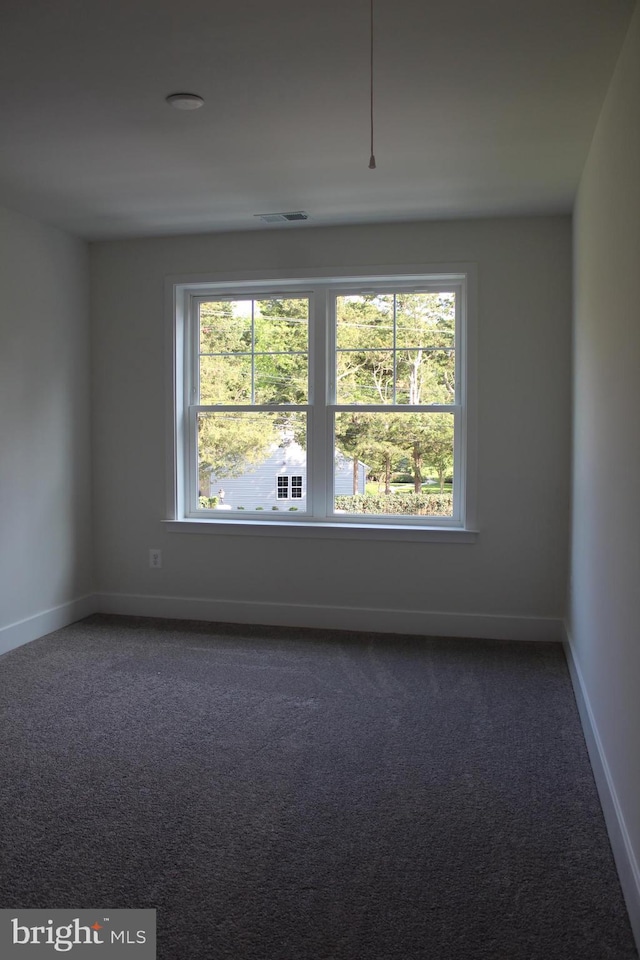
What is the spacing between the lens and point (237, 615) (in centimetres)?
502

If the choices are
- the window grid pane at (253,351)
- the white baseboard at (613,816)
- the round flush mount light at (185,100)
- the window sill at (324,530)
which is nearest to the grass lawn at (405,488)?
the window sill at (324,530)

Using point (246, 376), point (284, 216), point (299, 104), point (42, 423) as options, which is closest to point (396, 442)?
point (246, 376)

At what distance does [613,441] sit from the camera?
2.63 meters

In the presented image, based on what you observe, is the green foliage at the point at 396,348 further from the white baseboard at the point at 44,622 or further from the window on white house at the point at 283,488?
the white baseboard at the point at 44,622

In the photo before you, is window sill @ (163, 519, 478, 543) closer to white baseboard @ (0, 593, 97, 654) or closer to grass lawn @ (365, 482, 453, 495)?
grass lawn @ (365, 482, 453, 495)

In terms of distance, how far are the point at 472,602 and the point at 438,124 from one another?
110 inches

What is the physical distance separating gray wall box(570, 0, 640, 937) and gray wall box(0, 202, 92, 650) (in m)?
3.21

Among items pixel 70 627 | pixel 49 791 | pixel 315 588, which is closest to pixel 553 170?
pixel 315 588

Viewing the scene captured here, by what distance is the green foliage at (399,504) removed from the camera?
486 cm

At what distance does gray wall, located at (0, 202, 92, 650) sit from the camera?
14.4 ft

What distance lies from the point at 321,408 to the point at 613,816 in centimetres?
317

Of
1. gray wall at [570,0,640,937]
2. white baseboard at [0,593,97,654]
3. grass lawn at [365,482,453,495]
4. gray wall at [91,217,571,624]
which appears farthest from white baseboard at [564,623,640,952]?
white baseboard at [0,593,97,654]

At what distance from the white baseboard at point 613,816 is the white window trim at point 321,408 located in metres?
1.56

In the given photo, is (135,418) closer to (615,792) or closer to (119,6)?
(119,6)
